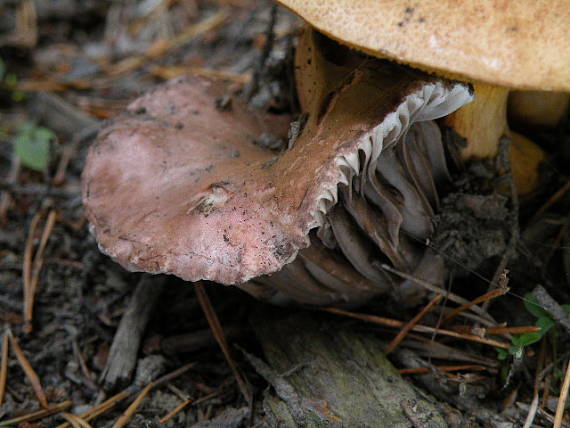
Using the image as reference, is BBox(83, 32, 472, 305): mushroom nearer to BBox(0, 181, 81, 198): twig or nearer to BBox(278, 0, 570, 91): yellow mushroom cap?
BBox(278, 0, 570, 91): yellow mushroom cap

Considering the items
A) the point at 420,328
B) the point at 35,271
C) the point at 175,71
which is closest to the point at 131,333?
the point at 35,271

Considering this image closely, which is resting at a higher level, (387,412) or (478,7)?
(478,7)

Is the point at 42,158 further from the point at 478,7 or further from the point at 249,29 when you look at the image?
the point at 478,7

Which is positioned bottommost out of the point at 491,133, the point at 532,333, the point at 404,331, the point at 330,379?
the point at 330,379

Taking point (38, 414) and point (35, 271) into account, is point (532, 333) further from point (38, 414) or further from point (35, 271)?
point (35, 271)

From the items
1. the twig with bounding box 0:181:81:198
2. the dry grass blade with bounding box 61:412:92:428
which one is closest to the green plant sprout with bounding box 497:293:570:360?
the dry grass blade with bounding box 61:412:92:428

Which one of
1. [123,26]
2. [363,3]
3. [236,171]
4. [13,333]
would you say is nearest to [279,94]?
[236,171]
